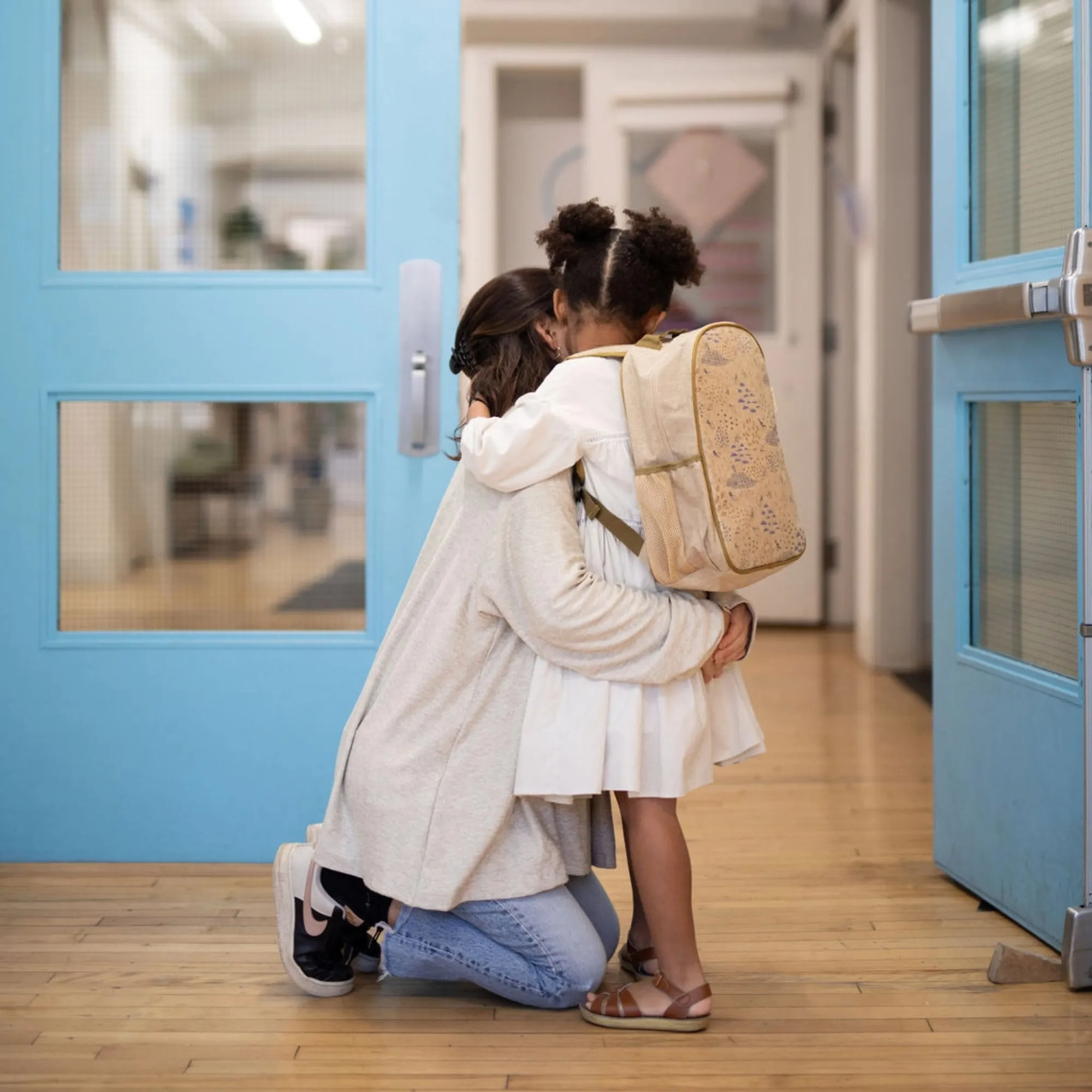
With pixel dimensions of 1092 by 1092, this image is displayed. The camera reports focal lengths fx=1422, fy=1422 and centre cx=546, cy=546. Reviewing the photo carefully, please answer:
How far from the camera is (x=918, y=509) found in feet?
14.6

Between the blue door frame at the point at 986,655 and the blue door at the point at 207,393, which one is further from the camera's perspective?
the blue door at the point at 207,393

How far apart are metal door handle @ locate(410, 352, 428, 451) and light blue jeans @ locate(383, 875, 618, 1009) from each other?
2.77ft

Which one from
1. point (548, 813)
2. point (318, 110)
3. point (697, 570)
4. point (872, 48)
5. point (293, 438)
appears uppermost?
point (872, 48)

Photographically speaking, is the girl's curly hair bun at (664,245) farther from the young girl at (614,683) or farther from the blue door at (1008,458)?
the blue door at (1008,458)

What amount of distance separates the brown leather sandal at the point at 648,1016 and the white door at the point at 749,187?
3.44m

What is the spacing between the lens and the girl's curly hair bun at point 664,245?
1.68 metres

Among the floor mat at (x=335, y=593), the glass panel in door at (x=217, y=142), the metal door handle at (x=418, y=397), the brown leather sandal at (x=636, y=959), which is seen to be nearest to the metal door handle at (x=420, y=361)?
the metal door handle at (x=418, y=397)

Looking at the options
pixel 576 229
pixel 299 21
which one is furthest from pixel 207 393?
pixel 576 229

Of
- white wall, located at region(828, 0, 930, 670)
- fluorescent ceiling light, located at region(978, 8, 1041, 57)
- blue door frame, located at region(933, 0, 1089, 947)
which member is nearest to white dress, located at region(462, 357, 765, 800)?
blue door frame, located at region(933, 0, 1089, 947)

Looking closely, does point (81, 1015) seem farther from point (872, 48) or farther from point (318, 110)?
point (872, 48)

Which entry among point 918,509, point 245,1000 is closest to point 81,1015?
point 245,1000

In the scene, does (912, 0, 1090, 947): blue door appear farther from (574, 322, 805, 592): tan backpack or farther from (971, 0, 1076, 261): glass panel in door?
(574, 322, 805, 592): tan backpack

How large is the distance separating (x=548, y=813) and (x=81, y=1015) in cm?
62

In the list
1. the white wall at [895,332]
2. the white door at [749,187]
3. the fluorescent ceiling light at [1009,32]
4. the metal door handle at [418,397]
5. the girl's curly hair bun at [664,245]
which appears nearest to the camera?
the girl's curly hair bun at [664,245]
